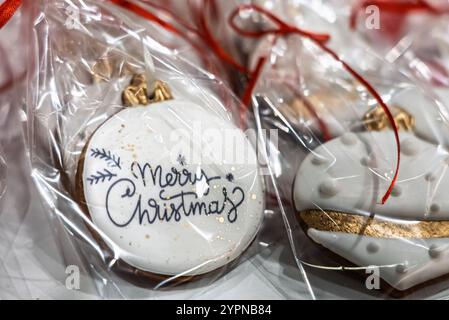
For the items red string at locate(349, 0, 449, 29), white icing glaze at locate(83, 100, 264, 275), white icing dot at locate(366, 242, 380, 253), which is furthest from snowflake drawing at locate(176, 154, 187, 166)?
red string at locate(349, 0, 449, 29)

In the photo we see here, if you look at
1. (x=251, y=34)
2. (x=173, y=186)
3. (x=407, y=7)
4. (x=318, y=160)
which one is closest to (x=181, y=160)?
(x=173, y=186)

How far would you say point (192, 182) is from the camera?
2.72 ft

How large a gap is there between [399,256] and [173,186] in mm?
337

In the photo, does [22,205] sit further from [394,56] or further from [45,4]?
[394,56]

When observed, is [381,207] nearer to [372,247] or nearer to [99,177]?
[372,247]

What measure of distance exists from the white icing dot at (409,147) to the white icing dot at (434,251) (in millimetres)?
151

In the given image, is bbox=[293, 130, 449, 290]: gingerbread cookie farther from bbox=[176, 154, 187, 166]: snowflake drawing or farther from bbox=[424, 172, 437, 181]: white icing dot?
bbox=[176, 154, 187, 166]: snowflake drawing

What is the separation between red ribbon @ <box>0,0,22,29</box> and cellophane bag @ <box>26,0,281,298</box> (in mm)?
31

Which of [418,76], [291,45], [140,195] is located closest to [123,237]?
[140,195]

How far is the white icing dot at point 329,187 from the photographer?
0.83 m

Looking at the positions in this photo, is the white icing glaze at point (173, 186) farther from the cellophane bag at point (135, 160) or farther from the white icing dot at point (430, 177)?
the white icing dot at point (430, 177)

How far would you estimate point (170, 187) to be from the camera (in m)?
0.82

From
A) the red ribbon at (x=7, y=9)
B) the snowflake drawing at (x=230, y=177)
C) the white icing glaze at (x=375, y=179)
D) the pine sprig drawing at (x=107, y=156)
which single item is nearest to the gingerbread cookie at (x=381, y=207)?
the white icing glaze at (x=375, y=179)

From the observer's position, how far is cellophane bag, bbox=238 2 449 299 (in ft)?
2.66
